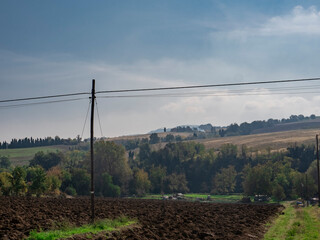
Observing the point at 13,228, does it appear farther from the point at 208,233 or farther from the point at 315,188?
the point at 315,188

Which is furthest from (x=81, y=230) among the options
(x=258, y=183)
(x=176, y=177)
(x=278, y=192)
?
(x=176, y=177)

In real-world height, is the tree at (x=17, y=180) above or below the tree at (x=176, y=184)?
above

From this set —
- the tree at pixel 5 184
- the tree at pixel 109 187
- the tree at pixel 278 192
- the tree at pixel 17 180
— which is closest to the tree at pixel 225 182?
the tree at pixel 278 192

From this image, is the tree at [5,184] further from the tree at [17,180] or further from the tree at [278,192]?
the tree at [278,192]

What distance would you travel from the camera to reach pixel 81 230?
31.0 meters

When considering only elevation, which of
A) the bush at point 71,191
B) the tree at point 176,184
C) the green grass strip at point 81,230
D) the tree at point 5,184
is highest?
the green grass strip at point 81,230

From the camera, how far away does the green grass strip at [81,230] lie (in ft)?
88.8

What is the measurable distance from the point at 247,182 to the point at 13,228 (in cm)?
11035

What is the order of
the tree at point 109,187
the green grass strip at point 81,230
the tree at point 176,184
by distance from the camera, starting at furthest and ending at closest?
1. the tree at point 176,184
2. the tree at point 109,187
3. the green grass strip at point 81,230

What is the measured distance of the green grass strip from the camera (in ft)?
88.8

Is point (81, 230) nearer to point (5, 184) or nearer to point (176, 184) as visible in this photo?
point (5, 184)

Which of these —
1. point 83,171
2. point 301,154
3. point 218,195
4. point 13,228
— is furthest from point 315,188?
point 13,228

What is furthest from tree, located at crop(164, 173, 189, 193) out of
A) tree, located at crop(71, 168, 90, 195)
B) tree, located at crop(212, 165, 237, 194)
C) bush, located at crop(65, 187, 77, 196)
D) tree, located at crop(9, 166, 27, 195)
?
tree, located at crop(9, 166, 27, 195)

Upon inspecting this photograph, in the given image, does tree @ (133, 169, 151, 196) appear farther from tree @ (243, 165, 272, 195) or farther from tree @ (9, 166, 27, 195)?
tree @ (9, 166, 27, 195)
